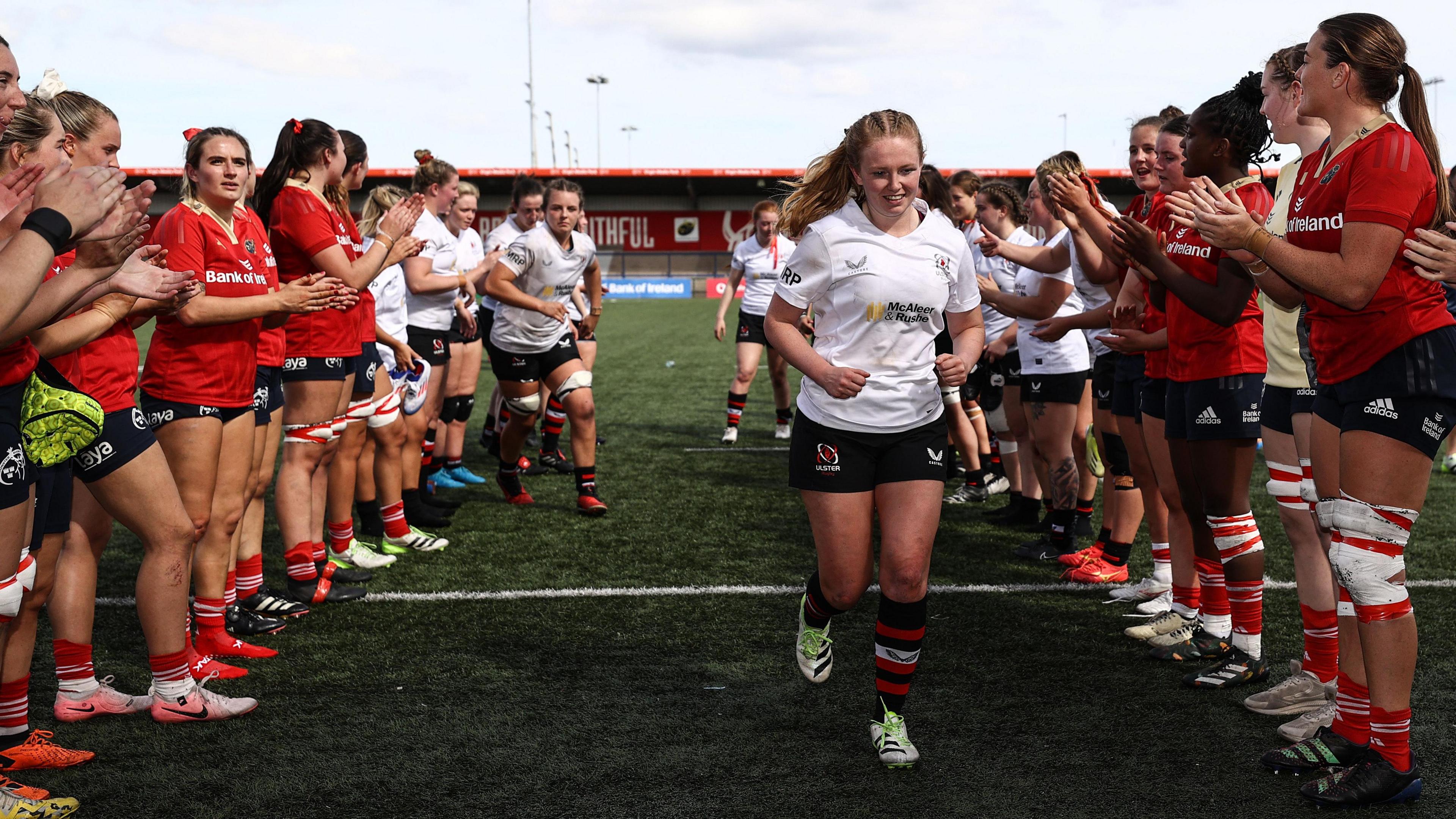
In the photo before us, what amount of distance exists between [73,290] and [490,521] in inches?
187

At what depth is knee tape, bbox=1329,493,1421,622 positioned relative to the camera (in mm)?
3189

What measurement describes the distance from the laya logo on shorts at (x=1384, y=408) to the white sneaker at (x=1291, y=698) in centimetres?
130

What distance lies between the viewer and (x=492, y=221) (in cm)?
4950

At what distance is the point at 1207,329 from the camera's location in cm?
420

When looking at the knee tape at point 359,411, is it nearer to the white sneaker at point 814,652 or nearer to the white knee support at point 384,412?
the white knee support at point 384,412

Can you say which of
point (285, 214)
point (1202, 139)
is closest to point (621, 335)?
point (285, 214)

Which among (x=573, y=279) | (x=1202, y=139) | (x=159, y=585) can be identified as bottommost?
(x=159, y=585)

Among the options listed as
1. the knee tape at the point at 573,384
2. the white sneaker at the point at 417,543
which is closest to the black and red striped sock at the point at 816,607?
the white sneaker at the point at 417,543

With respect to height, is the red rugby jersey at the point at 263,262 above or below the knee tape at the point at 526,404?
above

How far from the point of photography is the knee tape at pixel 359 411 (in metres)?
6.11

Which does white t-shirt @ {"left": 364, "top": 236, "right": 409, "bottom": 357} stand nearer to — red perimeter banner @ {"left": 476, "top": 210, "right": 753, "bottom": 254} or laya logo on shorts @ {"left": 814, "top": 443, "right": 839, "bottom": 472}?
laya logo on shorts @ {"left": 814, "top": 443, "right": 839, "bottom": 472}

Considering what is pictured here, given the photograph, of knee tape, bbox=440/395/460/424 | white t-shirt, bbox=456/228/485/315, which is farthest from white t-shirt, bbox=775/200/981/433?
white t-shirt, bbox=456/228/485/315

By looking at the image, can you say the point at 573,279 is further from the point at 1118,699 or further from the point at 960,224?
the point at 1118,699

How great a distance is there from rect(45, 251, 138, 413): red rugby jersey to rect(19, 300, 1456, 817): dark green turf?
121 cm
